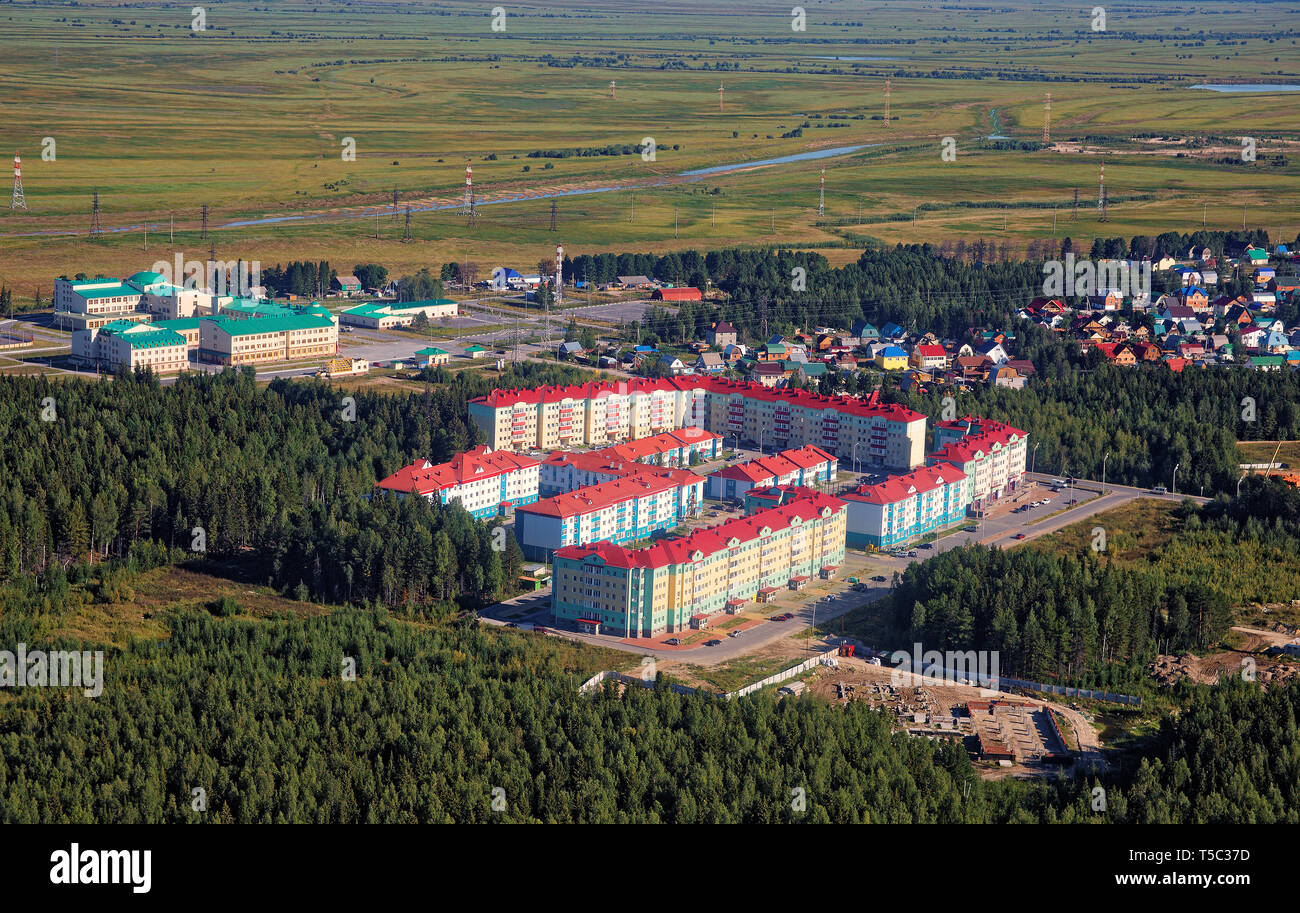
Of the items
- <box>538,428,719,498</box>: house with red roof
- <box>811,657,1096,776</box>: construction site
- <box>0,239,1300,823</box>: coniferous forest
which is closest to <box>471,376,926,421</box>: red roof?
<box>0,239,1300,823</box>: coniferous forest

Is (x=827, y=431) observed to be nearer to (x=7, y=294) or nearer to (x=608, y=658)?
(x=608, y=658)

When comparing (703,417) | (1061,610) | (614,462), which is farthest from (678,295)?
(1061,610)

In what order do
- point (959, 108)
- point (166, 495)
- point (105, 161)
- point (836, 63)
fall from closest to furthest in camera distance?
point (166, 495), point (105, 161), point (959, 108), point (836, 63)

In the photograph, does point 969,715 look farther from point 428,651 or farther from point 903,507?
point 903,507

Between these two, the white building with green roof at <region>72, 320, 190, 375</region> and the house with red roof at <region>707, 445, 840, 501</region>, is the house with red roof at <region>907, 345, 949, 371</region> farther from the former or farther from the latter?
Answer: the white building with green roof at <region>72, 320, 190, 375</region>

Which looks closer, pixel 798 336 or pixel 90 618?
pixel 90 618
